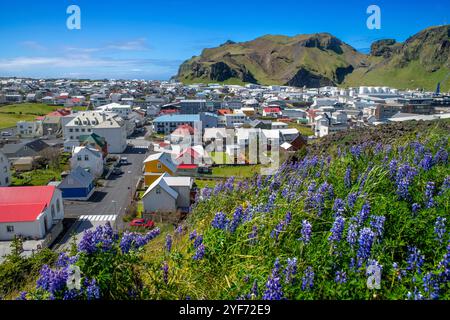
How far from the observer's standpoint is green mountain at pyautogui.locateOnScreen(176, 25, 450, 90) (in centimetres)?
9881

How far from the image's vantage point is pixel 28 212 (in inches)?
541

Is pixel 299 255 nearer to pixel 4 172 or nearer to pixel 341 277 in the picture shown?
pixel 341 277

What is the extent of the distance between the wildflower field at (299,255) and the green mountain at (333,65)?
9794 cm

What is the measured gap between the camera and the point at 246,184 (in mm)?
5352

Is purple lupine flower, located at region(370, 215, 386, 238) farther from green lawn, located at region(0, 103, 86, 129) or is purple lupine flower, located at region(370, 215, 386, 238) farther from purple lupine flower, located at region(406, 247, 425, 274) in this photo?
green lawn, located at region(0, 103, 86, 129)

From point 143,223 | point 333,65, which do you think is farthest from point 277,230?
point 333,65

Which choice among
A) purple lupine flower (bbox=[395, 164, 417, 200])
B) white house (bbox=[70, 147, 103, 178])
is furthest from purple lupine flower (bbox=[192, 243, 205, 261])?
white house (bbox=[70, 147, 103, 178])

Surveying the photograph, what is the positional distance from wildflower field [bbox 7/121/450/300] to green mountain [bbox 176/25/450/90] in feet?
321

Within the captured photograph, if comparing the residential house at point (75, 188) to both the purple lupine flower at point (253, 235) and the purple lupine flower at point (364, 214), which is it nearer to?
the purple lupine flower at point (253, 235)

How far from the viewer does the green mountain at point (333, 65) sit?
98812 mm

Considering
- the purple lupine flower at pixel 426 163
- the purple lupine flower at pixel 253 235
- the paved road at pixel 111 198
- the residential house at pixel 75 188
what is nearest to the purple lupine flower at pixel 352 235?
the purple lupine flower at pixel 253 235

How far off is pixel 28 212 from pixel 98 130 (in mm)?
18150
